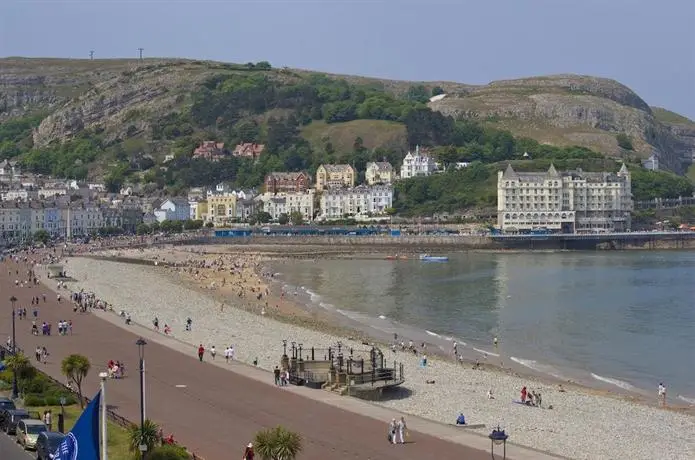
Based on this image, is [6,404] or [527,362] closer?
[6,404]

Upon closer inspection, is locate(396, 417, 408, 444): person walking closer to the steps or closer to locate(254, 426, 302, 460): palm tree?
locate(254, 426, 302, 460): palm tree

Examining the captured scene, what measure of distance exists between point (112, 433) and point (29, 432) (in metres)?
1.79

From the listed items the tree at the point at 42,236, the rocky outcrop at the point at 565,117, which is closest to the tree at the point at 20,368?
the tree at the point at 42,236

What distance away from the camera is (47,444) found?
15938 mm

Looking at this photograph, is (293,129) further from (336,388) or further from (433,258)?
(336,388)

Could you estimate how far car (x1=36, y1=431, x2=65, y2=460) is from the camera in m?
15.8

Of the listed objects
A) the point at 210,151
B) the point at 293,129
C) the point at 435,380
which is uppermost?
the point at 293,129

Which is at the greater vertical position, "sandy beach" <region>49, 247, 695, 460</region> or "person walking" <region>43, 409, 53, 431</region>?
"person walking" <region>43, 409, 53, 431</region>

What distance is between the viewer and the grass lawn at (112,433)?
17205 millimetres

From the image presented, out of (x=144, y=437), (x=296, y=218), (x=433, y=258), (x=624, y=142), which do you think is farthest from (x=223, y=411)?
(x=624, y=142)

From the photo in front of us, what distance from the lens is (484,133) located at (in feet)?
507

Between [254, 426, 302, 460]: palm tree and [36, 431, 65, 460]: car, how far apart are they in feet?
9.55

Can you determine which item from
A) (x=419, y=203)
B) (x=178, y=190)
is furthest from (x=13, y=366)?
(x=178, y=190)

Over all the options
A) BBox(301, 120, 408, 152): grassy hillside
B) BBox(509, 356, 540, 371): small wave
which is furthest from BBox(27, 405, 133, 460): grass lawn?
BBox(301, 120, 408, 152): grassy hillside
